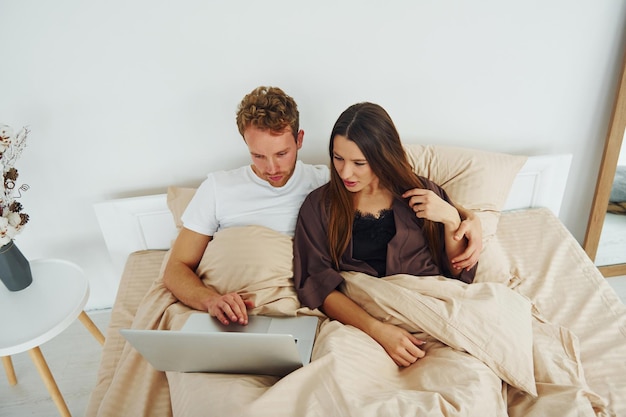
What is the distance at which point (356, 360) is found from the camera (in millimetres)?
1003

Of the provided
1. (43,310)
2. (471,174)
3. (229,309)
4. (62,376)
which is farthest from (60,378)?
(471,174)

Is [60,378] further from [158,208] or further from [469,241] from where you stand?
[469,241]

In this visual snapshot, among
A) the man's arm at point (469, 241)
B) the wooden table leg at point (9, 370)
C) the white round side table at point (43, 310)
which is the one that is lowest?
the wooden table leg at point (9, 370)

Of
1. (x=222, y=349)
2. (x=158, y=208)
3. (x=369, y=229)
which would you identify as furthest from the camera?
(x=158, y=208)

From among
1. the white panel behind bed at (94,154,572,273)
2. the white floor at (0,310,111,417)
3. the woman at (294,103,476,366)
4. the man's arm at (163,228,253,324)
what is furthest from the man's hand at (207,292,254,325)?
the white floor at (0,310,111,417)

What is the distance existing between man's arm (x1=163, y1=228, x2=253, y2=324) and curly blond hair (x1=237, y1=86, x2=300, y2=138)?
1.35 ft

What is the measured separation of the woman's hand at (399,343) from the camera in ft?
3.52

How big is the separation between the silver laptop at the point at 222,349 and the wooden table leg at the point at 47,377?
57 cm

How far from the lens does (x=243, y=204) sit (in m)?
1.33

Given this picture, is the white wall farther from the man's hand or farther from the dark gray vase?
the man's hand

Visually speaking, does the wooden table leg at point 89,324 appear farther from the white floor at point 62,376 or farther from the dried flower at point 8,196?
the dried flower at point 8,196

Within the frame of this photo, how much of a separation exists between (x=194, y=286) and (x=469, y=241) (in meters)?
0.82

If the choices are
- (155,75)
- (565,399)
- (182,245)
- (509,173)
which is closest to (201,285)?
(182,245)

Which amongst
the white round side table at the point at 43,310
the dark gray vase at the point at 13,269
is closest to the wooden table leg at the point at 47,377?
the white round side table at the point at 43,310
